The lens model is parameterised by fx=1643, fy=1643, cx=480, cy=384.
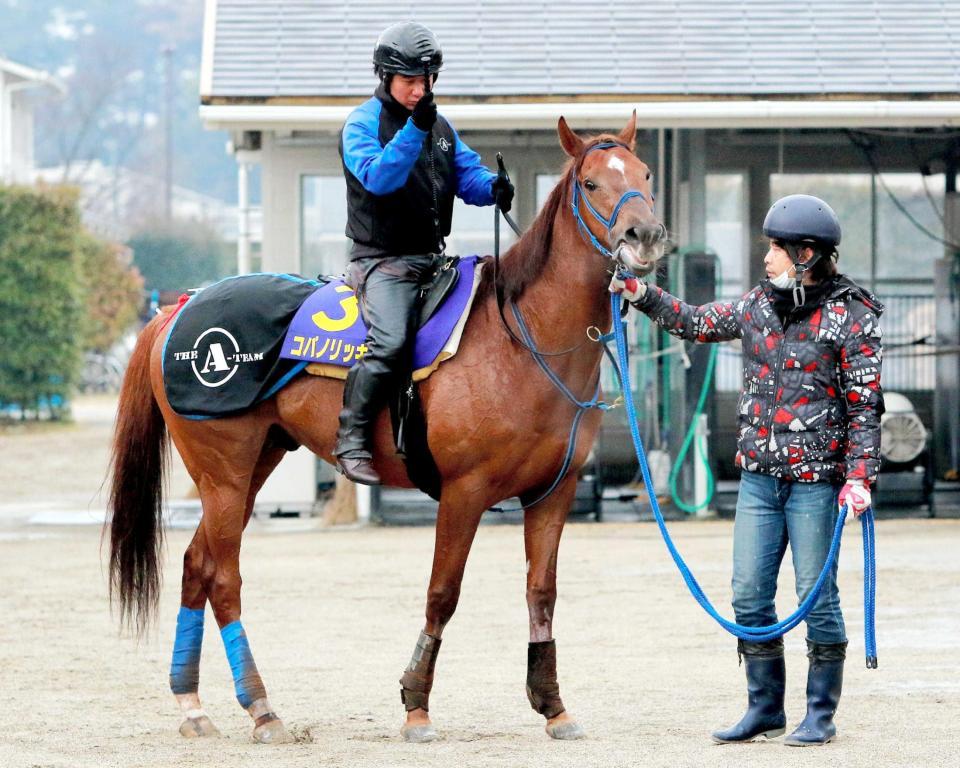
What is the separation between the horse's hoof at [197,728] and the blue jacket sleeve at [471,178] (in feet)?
7.18

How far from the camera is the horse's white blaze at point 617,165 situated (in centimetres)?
552

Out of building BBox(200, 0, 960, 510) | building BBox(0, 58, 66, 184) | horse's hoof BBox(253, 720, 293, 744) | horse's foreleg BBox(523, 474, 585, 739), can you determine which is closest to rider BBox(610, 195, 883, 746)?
horse's foreleg BBox(523, 474, 585, 739)

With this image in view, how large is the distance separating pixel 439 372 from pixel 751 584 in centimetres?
132

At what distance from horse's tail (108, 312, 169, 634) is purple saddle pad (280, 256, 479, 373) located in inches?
31.1

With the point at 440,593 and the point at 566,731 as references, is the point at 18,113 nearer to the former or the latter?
the point at 440,593

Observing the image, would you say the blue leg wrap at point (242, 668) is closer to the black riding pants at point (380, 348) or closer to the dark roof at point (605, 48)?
the black riding pants at point (380, 348)

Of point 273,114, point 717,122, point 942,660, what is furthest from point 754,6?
point 942,660

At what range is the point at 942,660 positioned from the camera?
727 cm

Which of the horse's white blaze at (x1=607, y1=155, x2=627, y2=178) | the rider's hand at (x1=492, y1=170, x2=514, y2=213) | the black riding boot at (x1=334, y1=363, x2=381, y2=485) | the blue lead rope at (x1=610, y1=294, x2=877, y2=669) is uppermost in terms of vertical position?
the horse's white blaze at (x1=607, y1=155, x2=627, y2=178)

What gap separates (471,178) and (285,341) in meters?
0.93

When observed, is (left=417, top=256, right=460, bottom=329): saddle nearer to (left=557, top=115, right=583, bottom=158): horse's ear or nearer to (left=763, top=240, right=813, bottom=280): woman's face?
(left=557, top=115, right=583, bottom=158): horse's ear

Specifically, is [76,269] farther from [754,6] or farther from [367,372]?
[367,372]

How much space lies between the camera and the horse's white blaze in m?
5.52

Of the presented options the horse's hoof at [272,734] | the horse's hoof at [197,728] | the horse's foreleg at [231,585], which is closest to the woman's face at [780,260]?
the horse's foreleg at [231,585]
